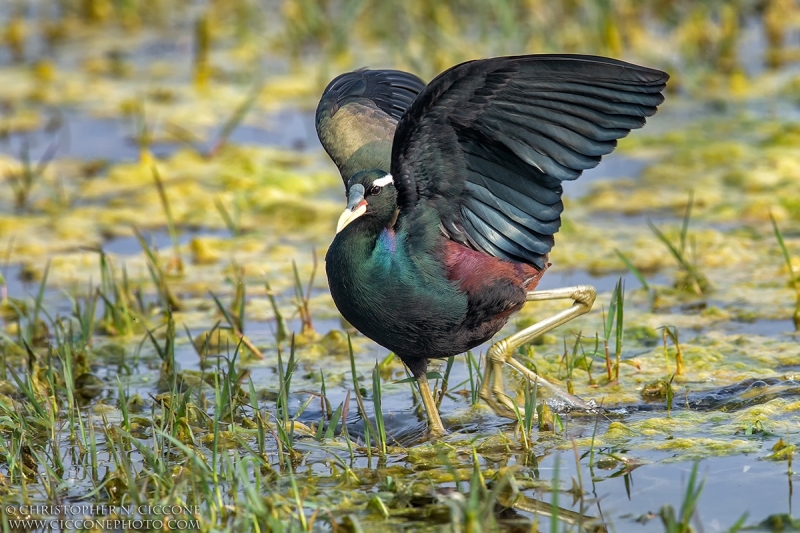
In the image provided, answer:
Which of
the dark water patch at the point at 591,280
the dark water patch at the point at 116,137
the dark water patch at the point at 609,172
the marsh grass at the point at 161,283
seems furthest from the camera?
the dark water patch at the point at 116,137

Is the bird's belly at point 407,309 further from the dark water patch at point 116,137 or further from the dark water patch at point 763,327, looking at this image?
the dark water patch at point 116,137

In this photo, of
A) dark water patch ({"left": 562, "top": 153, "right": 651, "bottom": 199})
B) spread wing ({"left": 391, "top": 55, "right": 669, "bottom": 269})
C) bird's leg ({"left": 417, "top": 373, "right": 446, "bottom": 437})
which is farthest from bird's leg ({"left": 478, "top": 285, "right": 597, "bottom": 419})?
dark water patch ({"left": 562, "top": 153, "right": 651, "bottom": 199})

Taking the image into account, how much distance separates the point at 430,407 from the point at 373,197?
772mm

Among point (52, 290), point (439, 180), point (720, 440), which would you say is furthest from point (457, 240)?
point (52, 290)

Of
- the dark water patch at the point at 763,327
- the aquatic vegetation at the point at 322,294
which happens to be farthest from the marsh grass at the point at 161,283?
the dark water patch at the point at 763,327

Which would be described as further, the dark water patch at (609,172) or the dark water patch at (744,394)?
the dark water patch at (609,172)

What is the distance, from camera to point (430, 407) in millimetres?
4156

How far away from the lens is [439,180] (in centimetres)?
395

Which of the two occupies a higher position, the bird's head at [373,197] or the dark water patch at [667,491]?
the bird's head at [373,197]

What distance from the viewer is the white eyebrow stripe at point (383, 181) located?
3893 mm

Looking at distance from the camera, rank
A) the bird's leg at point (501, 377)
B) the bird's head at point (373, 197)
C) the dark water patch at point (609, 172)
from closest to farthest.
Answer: the bird's head at point (373, 197) < the bird's leg at point (501, 377) < the dark water patch at point (609, 172)

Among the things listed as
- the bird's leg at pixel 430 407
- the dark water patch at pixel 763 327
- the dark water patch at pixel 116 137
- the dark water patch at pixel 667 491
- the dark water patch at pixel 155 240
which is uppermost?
the dark water patch at pixel 116 137

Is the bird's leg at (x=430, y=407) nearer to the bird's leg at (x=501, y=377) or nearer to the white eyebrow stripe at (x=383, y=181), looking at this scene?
the bird's leg at (x=501, y=377)

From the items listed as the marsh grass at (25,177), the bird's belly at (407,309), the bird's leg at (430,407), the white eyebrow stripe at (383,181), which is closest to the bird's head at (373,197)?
the white eyebrow stripe at (383,181)
